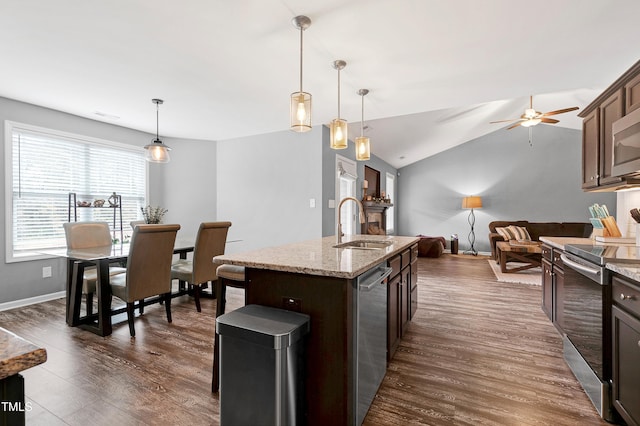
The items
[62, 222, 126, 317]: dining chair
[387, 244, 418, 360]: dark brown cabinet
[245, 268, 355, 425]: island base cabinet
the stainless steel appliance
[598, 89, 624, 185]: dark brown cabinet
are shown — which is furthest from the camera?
[62, 222, 126, 317]: dining chair

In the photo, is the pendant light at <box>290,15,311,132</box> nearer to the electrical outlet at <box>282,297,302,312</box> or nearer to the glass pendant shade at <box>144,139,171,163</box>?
the electrical outlet at <box>282,297,302,312</box>

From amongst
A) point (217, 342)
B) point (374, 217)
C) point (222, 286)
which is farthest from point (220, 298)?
point (374, 217)

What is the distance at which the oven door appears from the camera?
170cm

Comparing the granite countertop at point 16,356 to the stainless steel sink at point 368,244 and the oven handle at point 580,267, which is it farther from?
the oven handle at point 580,267

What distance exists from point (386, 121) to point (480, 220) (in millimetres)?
4881

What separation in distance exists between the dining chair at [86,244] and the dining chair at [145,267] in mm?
269

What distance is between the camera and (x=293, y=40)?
2.32m

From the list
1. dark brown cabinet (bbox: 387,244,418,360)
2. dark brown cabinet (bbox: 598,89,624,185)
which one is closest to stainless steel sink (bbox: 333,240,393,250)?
dark brown cabinet (bbox: 387,244,418,360)

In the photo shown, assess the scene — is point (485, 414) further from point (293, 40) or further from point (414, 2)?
point (293, 40)

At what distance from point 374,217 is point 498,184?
3763 millimetres

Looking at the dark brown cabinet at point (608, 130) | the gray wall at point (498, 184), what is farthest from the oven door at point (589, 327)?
the gray wall at point (498, 184)

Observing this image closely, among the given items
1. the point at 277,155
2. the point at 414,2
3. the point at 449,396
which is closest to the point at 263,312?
the point at 449,396

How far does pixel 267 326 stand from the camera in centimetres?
139

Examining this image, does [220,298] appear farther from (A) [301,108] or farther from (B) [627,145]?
(B) [627,145]
